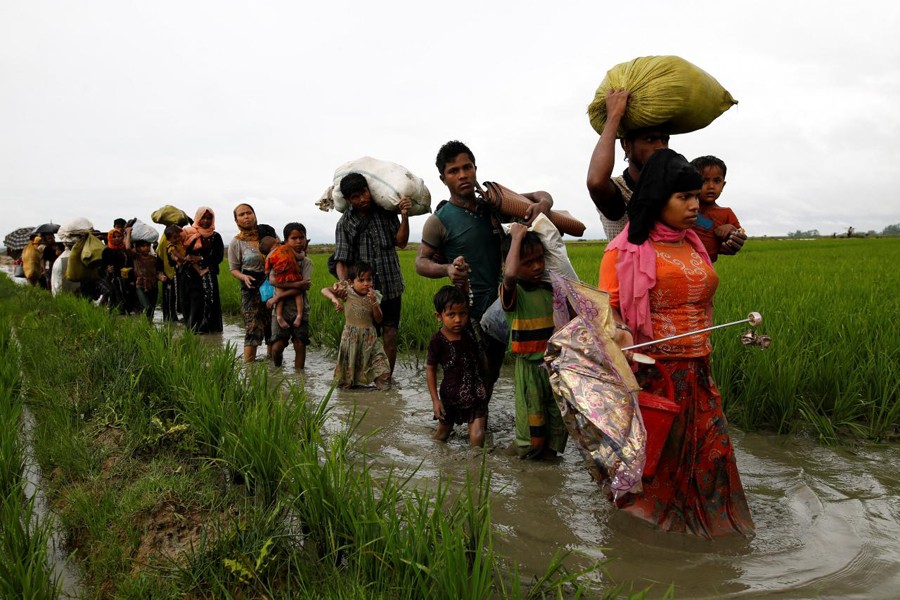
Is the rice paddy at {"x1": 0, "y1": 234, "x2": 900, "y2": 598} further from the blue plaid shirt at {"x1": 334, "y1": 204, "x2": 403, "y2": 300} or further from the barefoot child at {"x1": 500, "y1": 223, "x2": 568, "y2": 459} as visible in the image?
the blue plaid shirt at {"x1": 334, "y1": 204, "x2": 403, "y2": 300}

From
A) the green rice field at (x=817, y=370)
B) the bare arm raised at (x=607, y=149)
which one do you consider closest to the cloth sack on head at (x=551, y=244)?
the bare arm raised at (x=607, y=149)

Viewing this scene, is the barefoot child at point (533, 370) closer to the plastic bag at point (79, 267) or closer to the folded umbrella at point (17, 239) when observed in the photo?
the plastic bag at point (79, 267)

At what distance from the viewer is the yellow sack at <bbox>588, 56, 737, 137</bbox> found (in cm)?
248

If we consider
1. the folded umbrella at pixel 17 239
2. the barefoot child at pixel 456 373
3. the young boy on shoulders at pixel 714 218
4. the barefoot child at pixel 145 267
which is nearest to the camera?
the young boy on shoulders at pixel 714 218

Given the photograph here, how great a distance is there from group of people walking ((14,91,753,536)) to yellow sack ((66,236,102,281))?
5.89m

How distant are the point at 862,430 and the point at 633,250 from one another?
2109 millimetres

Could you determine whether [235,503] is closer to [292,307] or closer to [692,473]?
[692,473]

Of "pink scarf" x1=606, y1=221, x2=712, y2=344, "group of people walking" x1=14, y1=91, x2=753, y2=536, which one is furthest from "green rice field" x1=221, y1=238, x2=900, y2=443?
"pink scarf" x1=606, y1=221, x2=712, y2=344

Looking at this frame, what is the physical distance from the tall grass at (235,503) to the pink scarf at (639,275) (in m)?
0.83

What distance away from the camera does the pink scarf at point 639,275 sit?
2.43 m

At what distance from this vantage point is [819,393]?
3785 mm

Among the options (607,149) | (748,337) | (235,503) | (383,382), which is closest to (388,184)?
(383,382)

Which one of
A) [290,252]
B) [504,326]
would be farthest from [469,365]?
[290,252]

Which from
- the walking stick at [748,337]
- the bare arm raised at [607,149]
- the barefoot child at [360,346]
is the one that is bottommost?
the barefoot child at [360,346]
